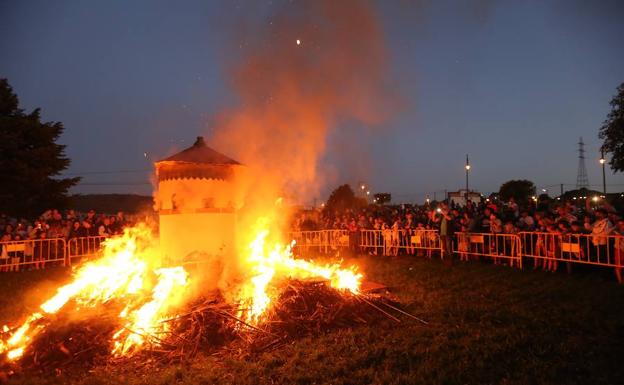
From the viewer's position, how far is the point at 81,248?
1680 centimetres

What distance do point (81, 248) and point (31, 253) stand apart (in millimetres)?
1588

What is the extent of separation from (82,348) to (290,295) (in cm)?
357

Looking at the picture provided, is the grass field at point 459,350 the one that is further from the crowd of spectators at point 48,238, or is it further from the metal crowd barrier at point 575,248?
the crowd of spectators at point 48,238

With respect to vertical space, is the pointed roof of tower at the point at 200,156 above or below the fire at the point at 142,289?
above

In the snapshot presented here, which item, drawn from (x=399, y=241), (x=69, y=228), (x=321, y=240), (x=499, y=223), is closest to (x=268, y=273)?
(x=499, y=223)

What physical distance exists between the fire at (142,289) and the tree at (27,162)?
18.2m

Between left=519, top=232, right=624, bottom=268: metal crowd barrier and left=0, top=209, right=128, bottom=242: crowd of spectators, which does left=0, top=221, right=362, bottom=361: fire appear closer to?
left=519, top=232, right=624, bottom=268: metal crowd barrier

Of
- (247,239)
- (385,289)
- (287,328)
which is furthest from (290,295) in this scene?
(385,289)

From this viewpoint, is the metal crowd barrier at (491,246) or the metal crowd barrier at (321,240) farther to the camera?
the metal crowd barrier at (321,240)

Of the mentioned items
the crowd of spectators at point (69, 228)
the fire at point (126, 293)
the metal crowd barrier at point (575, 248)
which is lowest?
the fire at point (126, 293)

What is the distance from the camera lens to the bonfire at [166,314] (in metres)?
7.04

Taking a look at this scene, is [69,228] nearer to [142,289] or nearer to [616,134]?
[142,289]

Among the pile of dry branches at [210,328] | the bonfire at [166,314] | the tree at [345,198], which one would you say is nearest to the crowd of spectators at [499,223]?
the bonfire at [166,314]

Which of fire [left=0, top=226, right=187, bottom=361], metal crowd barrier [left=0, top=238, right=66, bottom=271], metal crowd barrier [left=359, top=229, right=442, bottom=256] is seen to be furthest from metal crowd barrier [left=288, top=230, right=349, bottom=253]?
fire [left=0, top=226, right=187, bottom=361]
